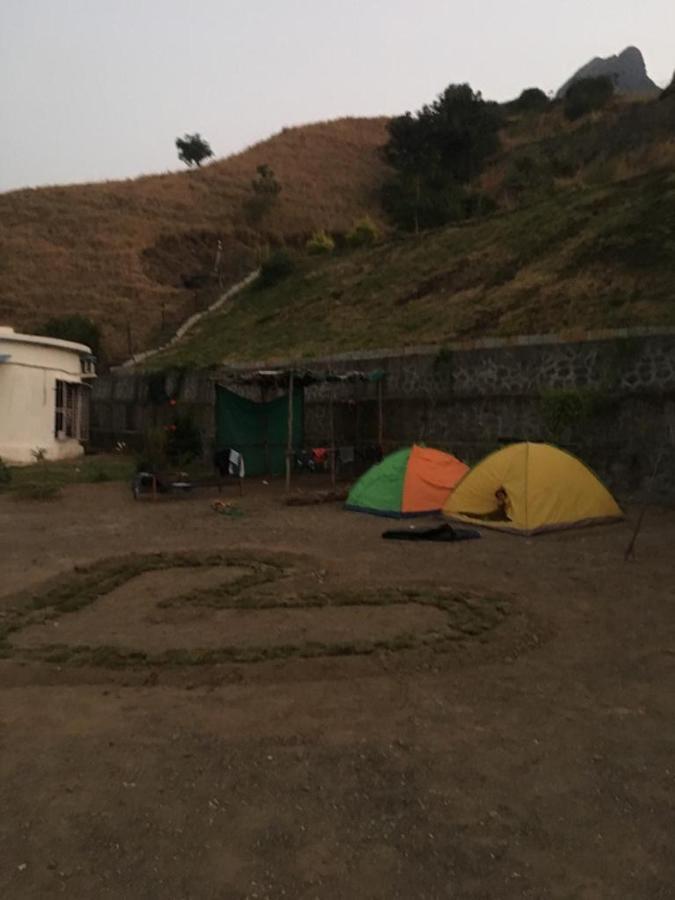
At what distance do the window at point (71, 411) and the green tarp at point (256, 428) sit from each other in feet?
23.3

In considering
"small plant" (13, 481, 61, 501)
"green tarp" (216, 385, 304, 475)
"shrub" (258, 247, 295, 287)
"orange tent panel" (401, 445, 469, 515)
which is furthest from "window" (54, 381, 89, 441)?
"orange tent panel" (401, 445, 469, 515)

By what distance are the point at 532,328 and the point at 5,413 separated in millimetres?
12656

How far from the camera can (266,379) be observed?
583 inches

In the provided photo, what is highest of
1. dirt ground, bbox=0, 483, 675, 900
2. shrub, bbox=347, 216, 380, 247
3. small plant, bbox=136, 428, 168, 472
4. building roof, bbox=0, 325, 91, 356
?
shrub, bbox=347, 216, 380, 247

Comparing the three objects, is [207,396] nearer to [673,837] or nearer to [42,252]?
[673,837]

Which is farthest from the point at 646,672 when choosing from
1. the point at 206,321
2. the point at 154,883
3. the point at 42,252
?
the point at 42,252

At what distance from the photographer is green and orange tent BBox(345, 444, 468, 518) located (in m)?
11.0

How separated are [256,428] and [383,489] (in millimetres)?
5394

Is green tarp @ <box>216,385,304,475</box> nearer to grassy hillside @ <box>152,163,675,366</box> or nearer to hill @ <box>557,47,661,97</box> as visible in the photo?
grassy hillside @ <box>152,163,675,366</box>

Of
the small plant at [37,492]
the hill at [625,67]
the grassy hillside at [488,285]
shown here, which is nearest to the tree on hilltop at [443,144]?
the grassy hillside at [488,285]

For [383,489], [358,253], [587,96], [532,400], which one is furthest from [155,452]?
[587,96]

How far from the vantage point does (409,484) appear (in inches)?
436

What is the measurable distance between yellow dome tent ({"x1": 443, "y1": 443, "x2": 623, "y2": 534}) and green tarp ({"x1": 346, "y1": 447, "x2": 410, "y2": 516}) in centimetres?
95

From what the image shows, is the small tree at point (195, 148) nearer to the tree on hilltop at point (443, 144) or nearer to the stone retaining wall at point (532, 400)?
the tree on hilltop at point (443, 144)
